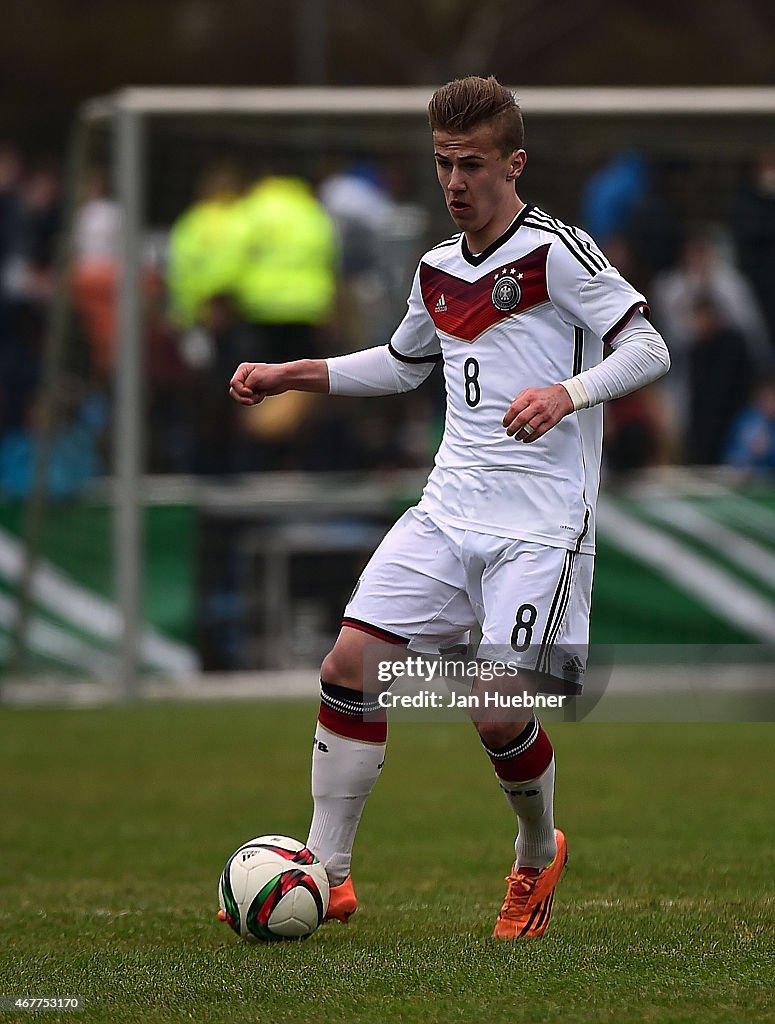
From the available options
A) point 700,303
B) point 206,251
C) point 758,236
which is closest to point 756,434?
point 700,303

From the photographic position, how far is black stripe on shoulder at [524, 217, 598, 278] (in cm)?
546

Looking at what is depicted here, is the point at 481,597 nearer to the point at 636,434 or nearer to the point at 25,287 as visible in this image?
the point at 636,434

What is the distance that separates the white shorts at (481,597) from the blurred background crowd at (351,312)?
6.60 m

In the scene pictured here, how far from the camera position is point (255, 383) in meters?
5.82

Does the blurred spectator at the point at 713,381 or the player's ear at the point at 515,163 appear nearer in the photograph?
the player's ear at the point at 515,163

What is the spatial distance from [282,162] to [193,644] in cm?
319

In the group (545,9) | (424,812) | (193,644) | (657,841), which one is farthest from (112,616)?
(545,9)

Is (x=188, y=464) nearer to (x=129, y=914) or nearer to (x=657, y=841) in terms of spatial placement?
(x=657, y=841)

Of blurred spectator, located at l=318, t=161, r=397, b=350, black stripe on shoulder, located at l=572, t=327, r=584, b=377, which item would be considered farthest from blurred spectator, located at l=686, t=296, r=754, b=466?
black stripe on shoulder, located at l=572, t=327, r=584, b=377

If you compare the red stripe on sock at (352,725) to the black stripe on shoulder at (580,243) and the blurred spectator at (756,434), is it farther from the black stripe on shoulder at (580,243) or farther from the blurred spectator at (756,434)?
the blurred spectator at (756,434)

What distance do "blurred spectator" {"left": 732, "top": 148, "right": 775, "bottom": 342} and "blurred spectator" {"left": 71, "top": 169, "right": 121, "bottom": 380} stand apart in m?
3.99

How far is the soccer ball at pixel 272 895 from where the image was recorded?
545 centimetres

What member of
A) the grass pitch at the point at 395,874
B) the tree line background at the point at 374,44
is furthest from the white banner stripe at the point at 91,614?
the tree line background at the point at 374,44

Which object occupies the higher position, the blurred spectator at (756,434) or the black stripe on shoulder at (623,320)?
the black stripe on shoulder at (623,320)
